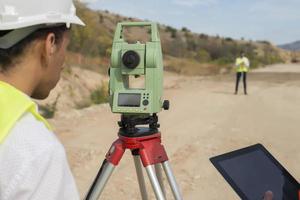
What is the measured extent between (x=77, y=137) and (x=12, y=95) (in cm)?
645

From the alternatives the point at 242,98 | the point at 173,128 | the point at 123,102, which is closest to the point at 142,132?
the point at 123,102

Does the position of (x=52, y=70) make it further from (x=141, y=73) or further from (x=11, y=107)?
(x=141, y=73)

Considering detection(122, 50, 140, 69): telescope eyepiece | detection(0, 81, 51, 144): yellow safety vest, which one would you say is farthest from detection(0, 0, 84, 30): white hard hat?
detection(122, 50, 140, 69): telescope eyepiece

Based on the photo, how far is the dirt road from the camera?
5.22m

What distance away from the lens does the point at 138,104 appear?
2732 millimetres

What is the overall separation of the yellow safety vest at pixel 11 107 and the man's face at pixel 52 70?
170 mm

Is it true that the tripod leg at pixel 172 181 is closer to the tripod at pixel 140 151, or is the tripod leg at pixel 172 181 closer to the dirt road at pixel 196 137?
the tripod at pixel 140 151

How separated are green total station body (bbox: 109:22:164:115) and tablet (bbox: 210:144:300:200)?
2.62ft

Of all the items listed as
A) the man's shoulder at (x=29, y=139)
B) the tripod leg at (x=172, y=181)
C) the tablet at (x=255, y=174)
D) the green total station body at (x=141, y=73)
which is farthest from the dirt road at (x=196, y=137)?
the man's shoulder at (x=29, y=139)

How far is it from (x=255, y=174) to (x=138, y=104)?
0.92 m

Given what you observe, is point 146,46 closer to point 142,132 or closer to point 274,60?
point 142,132

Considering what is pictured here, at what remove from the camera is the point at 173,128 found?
8297 millimetres

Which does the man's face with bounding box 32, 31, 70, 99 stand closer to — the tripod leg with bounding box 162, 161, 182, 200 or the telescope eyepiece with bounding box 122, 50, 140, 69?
the telescope eyepiece with bounding box 122, 50, 140, 69

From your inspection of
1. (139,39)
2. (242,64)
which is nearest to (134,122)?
(139,39)
